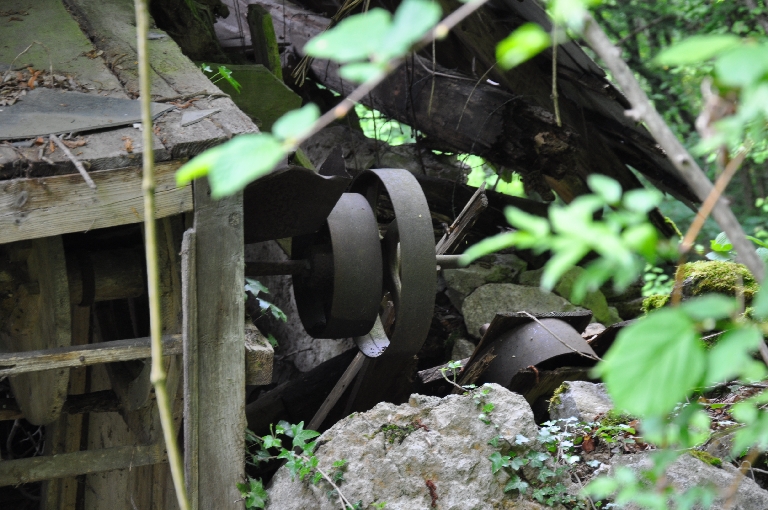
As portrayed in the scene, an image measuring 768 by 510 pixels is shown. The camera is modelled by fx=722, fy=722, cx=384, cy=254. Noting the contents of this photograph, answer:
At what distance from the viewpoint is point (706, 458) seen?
2.48 m

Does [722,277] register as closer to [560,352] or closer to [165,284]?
[560,352]

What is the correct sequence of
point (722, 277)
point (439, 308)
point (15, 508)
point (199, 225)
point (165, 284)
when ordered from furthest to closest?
point (439, 308) → point (15, 508) → point (722, 277) → point (165, 284) → point (199, 225)

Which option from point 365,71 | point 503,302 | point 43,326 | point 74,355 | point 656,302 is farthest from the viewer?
point 503,302

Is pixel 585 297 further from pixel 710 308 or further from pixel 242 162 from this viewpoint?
pixel 242 162

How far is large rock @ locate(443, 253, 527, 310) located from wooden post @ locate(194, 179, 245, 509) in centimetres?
314

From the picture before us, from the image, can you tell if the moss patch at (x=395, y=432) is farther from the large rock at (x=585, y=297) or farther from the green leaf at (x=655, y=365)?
the large rock at (x=585, y=297)

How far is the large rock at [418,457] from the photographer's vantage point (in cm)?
243

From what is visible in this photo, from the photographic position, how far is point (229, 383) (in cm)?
251

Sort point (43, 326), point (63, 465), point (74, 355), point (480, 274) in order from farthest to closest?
point (480, 274), point (43, 326), point (63, 465), point (74, 355)

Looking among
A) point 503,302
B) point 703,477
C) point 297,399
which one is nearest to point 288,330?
point 297,399

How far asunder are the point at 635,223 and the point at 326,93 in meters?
5.89

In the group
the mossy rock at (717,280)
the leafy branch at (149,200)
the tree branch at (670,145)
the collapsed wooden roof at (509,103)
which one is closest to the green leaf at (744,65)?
the tree branch at (670,145)

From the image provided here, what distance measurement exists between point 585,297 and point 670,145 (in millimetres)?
4894

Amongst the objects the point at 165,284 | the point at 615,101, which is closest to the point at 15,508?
the point at 165,284
